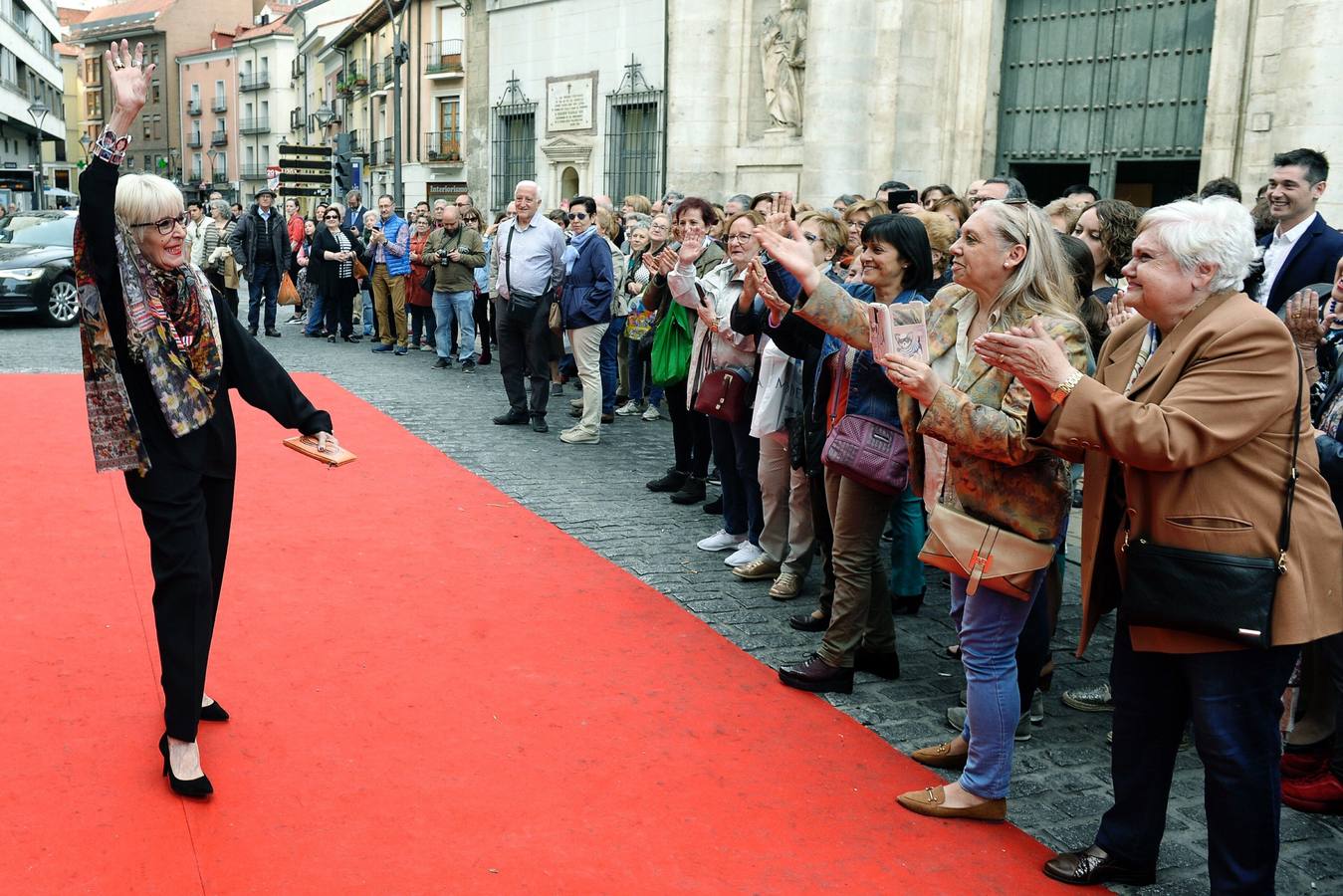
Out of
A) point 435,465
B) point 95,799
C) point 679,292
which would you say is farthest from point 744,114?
point 95,799

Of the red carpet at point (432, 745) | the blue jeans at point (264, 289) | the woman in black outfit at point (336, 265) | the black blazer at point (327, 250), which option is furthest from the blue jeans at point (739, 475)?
the blue jeans at point (264, 289)

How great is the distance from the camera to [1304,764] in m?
4.36

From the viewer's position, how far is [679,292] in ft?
22.3

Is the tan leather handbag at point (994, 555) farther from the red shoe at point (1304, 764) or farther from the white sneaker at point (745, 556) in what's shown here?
the white sneaker at point (745, 556)

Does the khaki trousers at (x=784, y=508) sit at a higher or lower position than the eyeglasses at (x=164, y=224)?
lower

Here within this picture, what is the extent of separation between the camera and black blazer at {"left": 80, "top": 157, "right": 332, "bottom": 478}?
371 cm

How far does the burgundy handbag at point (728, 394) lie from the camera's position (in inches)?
264

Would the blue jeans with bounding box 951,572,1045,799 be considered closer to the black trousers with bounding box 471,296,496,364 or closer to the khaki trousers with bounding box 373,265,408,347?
the black trousers with bounding box 471,296,496,364

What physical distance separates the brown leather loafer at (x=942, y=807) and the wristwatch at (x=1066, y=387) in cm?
150

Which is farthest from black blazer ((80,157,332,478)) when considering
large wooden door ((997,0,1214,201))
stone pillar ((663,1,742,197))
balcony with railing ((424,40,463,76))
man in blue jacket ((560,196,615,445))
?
balcony with railing ((424,40,463,76))

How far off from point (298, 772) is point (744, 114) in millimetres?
16465

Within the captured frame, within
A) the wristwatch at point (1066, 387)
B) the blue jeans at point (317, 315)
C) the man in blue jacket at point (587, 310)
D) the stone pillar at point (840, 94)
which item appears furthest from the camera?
the blue jeans at point (317, 315)

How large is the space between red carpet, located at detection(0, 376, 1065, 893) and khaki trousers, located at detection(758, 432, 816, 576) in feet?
2.35

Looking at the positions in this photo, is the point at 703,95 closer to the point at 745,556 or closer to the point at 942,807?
the point at 745,556
